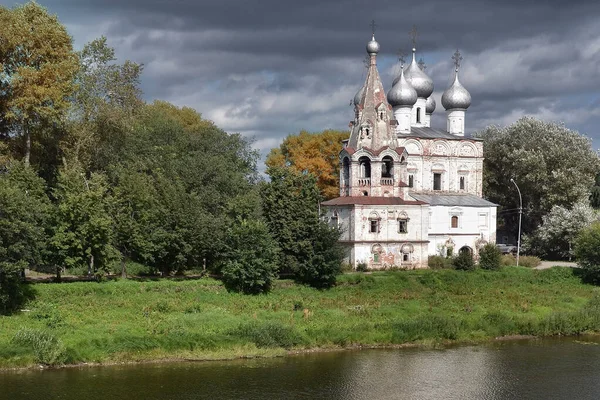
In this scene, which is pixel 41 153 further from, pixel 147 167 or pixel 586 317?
pixel 586 317

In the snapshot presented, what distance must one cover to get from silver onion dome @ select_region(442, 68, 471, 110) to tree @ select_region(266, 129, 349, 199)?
839 centimetres

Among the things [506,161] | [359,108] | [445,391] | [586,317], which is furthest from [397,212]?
[445,391]

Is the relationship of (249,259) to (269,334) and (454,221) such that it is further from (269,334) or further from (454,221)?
(454,221)

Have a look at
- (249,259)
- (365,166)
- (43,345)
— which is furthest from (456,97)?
(43,345)

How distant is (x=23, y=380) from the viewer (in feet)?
93.4

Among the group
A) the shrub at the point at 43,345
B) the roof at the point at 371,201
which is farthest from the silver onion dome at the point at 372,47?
the shrub at the point at 43,345

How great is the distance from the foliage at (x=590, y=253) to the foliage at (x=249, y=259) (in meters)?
19.0

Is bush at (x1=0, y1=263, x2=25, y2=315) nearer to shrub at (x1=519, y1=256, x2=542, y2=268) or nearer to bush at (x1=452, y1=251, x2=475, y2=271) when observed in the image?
bush at (x1=452, y1=251, x2=475, y2=271)

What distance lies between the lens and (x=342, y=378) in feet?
97.9

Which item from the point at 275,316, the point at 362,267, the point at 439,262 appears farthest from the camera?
the point at 439,262

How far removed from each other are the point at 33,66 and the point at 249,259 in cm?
1483

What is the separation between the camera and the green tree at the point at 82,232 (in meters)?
36.9

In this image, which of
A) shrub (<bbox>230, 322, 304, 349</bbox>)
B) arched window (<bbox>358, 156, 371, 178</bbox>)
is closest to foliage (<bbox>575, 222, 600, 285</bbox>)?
arched window (<bbox>358, 156, 371, 178</bbox>)

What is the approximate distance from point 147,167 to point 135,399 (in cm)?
2345
